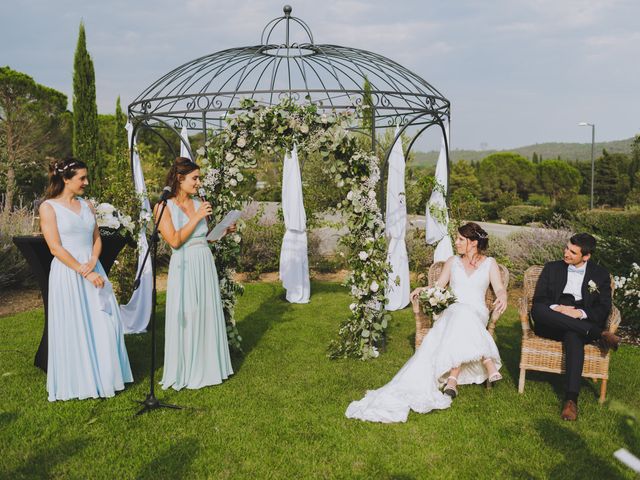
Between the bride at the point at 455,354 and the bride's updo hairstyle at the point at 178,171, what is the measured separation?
218 centimetres

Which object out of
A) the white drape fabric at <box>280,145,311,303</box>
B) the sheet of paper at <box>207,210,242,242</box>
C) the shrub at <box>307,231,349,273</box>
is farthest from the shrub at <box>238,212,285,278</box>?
the sheet of paper at <box>207,210,242,242</box>

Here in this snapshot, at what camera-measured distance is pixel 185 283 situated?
4.45 metres

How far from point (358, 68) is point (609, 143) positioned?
86.6 metres

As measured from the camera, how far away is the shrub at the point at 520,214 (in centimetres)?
2277

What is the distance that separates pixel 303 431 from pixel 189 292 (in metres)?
1.43

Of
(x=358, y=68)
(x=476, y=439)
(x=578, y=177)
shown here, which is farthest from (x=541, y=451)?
(x=578, y=177)

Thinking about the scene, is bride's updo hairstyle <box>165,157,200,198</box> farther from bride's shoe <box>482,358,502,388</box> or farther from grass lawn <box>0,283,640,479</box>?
bride's shoe <box>482,358,502,388</box>

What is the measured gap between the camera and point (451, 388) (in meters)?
4.35

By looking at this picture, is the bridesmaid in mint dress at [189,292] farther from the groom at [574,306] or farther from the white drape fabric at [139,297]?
the groom at [574,306]

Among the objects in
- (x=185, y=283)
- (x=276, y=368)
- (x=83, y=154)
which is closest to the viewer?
(x=185, y=283)

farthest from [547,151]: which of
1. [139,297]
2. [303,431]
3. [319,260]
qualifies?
[303,431]

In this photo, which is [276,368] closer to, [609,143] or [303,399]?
[303,399]

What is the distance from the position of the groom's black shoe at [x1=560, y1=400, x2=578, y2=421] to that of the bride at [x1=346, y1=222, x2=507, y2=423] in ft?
1.73

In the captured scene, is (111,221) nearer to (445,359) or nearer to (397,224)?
(445,359)
